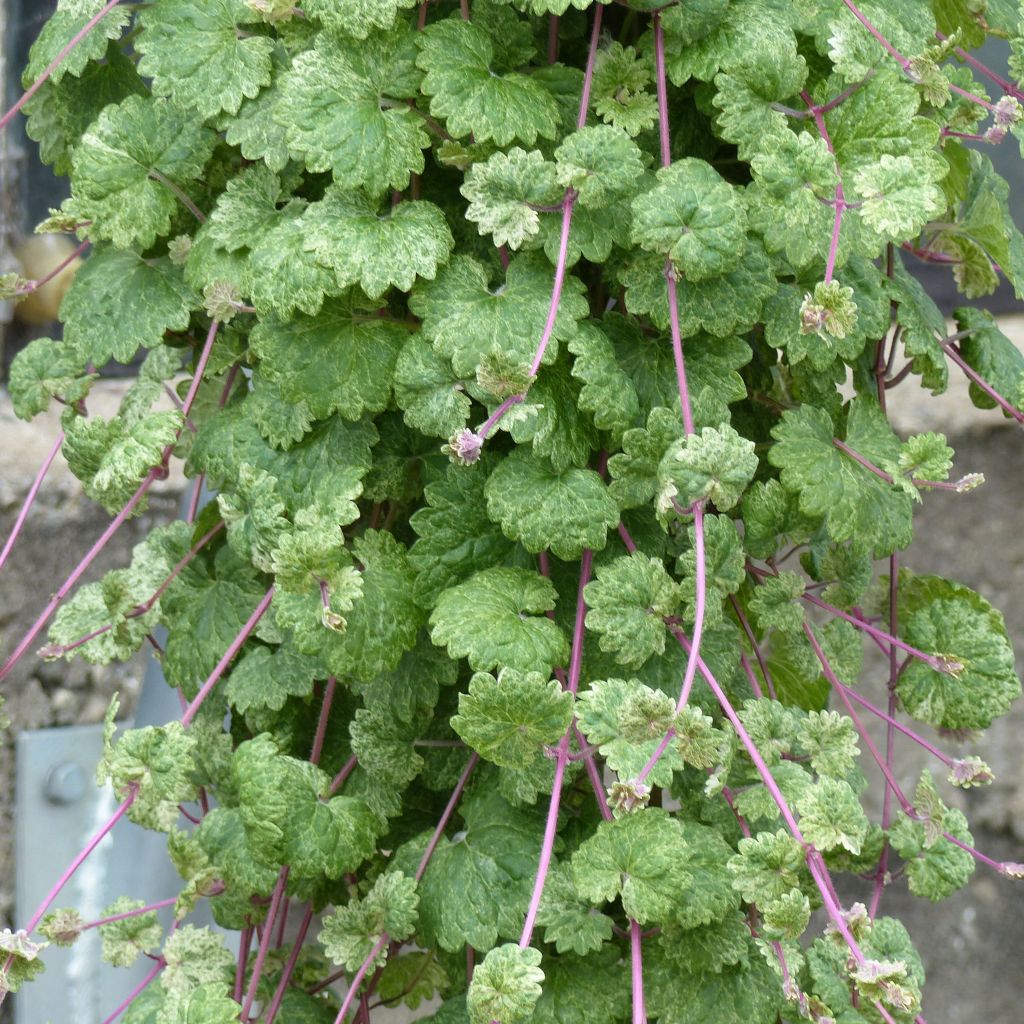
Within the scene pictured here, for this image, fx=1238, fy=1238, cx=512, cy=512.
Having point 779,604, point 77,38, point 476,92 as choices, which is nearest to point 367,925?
point 779,604

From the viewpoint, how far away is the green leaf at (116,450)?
867 millimetres

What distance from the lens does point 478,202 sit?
807mm

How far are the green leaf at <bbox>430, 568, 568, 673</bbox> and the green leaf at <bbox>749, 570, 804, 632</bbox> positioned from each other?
175 mm

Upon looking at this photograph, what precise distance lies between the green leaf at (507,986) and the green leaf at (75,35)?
699 mm

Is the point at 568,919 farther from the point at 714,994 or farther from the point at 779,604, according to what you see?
the point at 779,604

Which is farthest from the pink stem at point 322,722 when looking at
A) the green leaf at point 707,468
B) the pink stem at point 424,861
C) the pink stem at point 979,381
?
the pink stem at point 979,381

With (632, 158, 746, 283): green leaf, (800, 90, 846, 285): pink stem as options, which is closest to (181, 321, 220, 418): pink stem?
(632, 158, 746, 283): green leaf

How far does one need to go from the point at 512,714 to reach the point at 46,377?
20.9 inches

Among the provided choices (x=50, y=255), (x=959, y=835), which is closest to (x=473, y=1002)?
(x=959, y=835)

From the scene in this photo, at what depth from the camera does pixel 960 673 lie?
0.92m

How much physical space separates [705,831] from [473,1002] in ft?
0.69

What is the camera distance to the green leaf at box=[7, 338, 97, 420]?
3.35ft

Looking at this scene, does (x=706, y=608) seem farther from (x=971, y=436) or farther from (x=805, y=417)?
(x=971, y=436)

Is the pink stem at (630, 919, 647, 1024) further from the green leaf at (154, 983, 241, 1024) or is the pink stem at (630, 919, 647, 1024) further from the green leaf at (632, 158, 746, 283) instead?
the green leaf at (632, 158, 746, 283)
